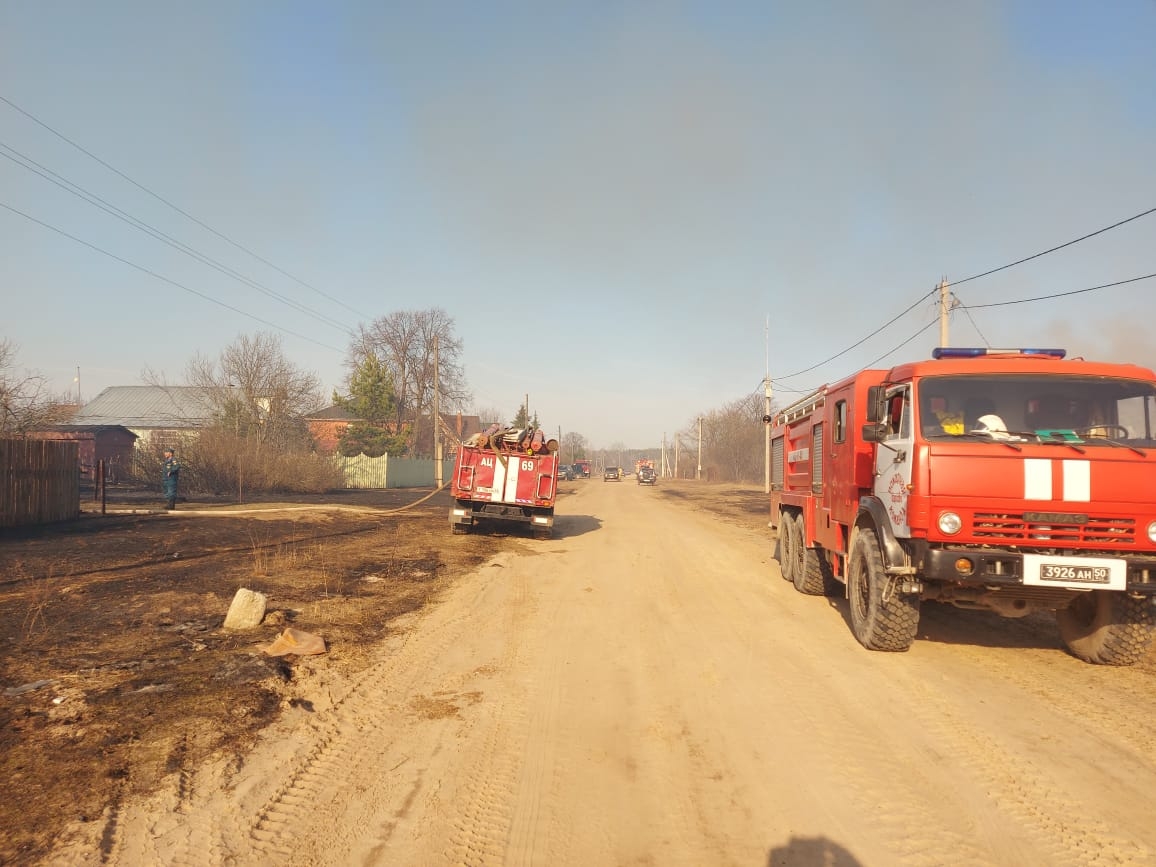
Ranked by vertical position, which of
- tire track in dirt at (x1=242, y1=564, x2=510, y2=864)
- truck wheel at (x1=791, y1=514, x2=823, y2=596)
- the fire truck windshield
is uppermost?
the fire truck windshield

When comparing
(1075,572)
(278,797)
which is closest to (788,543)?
(1075,572)

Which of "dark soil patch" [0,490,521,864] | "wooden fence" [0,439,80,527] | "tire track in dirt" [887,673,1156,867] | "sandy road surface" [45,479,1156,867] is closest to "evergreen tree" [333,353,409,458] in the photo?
"wooden fence" [0,439,80,527]

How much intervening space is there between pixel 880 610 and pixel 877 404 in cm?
203

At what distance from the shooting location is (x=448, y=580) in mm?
11141

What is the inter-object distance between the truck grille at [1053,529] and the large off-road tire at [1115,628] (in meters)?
0.69

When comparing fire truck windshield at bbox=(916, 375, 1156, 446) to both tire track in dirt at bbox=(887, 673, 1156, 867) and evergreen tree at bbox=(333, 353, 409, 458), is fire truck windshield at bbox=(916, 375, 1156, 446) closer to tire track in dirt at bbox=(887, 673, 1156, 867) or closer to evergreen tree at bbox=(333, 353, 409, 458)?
tire track in dirt at bbox=(887, 673, 1156, 867)

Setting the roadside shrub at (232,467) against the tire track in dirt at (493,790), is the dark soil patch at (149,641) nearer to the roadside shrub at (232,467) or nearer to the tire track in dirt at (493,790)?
the tire track in dirt at (493,790)

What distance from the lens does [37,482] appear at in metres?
15.1

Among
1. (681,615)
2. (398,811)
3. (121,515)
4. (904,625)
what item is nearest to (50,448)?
(121,515)

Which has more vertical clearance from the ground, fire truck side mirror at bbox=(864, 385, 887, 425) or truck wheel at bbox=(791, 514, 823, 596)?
fire truck side mirror at bbox=(864, 385, 887, 425)

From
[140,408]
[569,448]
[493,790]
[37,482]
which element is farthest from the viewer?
[569,448]

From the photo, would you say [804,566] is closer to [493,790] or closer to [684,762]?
[684,762]

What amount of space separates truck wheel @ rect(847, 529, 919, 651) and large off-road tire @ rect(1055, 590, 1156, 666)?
1.56m

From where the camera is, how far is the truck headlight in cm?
587
